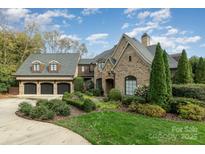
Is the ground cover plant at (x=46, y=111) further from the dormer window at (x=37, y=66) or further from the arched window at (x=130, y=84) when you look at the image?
the dormer window at (x=37, y=66)

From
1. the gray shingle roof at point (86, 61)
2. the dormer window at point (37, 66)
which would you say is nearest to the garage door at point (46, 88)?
the dormer window at point (37, 66)

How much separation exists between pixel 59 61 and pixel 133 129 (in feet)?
64.3

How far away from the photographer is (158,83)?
40.7 ft

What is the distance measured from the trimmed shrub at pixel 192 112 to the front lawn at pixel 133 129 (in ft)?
1.59

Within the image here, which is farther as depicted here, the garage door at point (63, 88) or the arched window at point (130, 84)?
the garage door at point (63, 88)

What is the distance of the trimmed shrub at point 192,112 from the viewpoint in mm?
10705

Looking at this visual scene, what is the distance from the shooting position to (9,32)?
29.0m

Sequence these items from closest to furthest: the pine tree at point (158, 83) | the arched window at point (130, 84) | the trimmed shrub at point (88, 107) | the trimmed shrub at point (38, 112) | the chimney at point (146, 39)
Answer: the trimmed shrub at point (38, 112), the pine tree at point (158, 83), the trimmed shrub at point (88, 107), the arched window at point (130, 84), the chimney at point (146, 39)

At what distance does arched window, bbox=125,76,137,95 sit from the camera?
18183mm

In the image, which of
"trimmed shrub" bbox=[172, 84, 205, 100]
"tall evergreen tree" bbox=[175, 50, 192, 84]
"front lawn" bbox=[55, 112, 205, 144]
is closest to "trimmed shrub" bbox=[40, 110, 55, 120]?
"front lawn" bbox=[55, 112, 205, 144]

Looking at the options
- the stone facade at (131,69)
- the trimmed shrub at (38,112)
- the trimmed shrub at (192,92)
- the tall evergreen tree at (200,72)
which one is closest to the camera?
the trimmed shrub at (38,112)

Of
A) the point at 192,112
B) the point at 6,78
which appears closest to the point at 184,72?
the point at 192,112

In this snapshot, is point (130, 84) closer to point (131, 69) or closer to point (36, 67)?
point (131, 69)

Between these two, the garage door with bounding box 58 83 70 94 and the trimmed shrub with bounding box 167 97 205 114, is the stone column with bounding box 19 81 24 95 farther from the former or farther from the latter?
the trimmed shrub with bounding box 167 97 205 114
